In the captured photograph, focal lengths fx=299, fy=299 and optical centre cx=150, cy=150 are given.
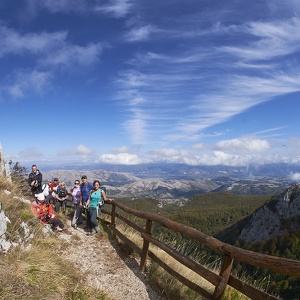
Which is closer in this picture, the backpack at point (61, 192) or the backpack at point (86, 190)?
the backpack at point (86, 190)

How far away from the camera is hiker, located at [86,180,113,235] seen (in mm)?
11516

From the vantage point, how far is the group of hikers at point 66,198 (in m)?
11.3

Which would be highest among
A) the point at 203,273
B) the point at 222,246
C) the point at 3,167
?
the point at 3,167

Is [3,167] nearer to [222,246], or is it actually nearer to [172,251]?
[172,251]

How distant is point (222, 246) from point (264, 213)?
121m

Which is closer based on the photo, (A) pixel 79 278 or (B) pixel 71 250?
(A) pixel 79 278

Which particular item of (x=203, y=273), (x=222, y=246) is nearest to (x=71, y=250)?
(x=203, y=273)

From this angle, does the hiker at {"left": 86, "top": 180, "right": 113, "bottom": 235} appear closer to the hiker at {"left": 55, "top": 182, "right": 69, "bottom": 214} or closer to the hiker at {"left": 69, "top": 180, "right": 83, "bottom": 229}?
the hiker at {"left": 69, "top": 180, "right": 83, "bottom": 229}

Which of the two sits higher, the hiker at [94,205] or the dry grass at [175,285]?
the hiker at [94,205]

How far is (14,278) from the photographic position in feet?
16.2

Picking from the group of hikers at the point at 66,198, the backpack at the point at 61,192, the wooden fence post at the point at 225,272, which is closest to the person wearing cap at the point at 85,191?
the group of hikers at the point at 66,198

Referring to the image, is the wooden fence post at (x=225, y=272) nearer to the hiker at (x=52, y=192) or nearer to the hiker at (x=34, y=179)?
the hiker at (x=52, y=192)

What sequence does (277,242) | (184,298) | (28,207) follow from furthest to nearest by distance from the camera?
(277,242)
(28,207)
(184,298)

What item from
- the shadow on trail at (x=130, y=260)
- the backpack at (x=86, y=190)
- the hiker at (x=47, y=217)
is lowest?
the shadow on trail at (x=130, y=260)
